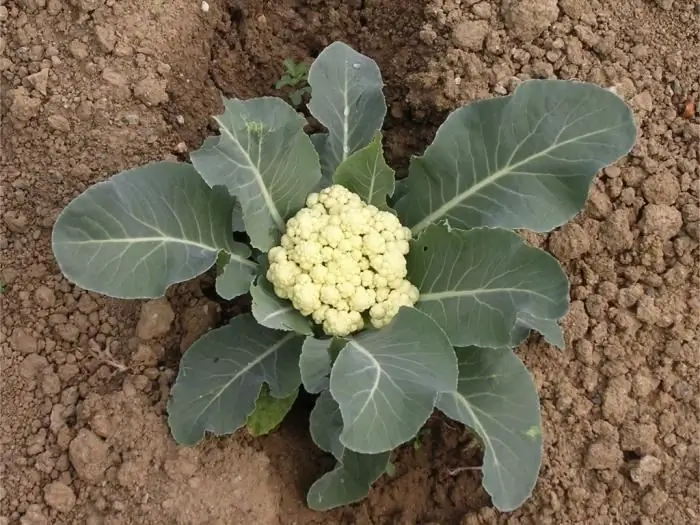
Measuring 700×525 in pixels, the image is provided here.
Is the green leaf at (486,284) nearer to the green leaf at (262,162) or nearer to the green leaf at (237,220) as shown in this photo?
the green leaf at (262,162)

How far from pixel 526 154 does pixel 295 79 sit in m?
1.12

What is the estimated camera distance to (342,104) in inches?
108

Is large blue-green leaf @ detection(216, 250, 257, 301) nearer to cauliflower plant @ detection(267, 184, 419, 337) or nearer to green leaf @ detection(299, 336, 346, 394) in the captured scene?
cauliflower plant @ detection(267, 184, 419, 337)

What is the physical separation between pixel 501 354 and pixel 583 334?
1.23 feet

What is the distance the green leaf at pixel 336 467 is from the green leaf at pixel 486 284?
1.58 feet

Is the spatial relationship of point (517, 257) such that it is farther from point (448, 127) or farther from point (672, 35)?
point (672, 35)

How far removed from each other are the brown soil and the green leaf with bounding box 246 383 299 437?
0.08 m

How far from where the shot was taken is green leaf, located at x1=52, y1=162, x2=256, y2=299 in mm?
2342

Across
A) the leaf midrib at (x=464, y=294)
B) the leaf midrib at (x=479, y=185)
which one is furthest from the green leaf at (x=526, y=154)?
the leaf midrib at (x=464, y=294)

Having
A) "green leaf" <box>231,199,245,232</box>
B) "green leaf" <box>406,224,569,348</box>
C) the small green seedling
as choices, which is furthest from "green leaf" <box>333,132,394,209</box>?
the small green seedling

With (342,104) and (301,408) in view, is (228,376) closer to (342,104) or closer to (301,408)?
(301,408)

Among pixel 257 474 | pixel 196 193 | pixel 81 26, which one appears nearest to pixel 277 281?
pixel 196 193

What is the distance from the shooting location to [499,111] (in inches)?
98.3

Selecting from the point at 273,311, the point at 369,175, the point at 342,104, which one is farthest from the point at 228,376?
the point at 342,104
